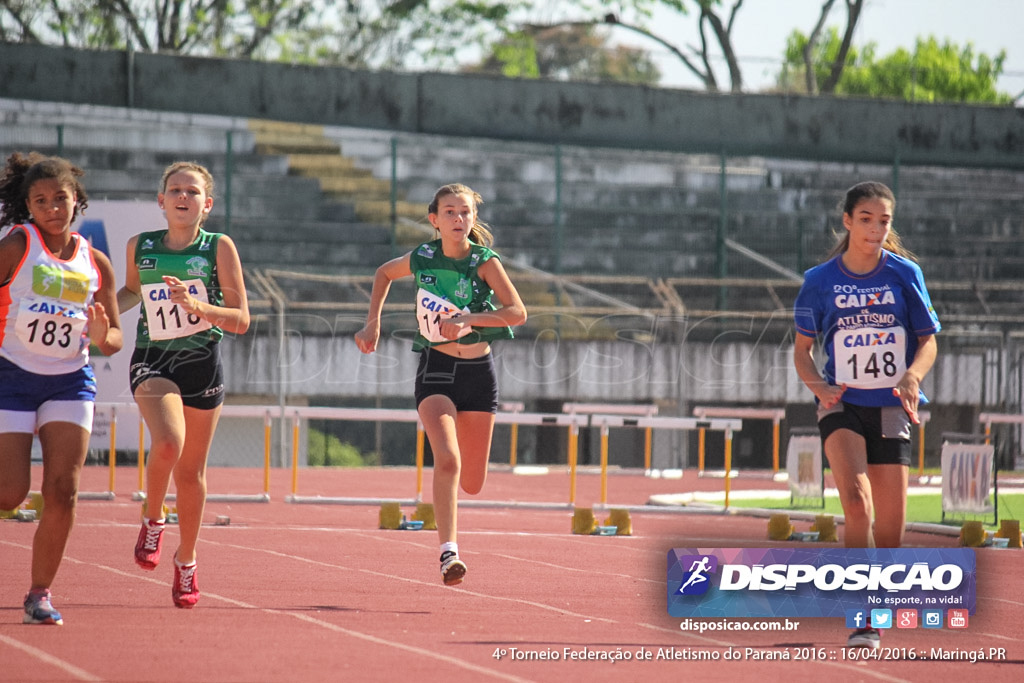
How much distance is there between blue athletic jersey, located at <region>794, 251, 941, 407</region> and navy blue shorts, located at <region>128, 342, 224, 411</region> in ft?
9.62

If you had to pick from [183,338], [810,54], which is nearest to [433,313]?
[183,338]

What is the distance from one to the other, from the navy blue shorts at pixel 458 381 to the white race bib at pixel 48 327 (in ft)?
6.23

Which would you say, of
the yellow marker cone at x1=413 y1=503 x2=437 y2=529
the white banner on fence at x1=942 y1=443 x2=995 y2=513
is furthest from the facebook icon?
the white banner on fence at x1=942 y1=443 x2=995 y2=513

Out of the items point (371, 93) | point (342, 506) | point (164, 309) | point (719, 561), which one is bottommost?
point (342, 506)

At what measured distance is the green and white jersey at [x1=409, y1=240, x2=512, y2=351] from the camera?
26.2 feet

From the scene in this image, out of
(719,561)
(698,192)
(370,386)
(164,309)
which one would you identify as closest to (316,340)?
(370,386)

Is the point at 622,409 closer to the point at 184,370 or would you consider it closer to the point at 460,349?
the point at 460,349

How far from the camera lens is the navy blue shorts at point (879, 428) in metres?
6.71

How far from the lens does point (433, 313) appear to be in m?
7.98

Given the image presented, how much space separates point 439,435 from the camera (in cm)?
769

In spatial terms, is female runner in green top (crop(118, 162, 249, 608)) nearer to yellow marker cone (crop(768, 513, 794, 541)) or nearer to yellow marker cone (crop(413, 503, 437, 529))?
yellow marker cone (crop(413, 503, 437, 529))

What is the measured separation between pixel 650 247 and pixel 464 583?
17.8m

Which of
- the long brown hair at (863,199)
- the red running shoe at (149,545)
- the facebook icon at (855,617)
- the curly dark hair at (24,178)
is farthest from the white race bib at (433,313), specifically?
the facebook icon at (855,617)

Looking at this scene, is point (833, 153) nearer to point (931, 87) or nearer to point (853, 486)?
point (931, 87)
